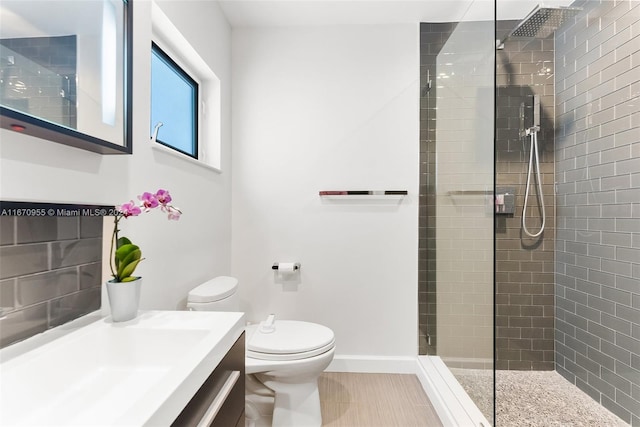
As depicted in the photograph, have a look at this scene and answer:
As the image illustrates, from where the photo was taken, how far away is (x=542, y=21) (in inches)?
75.1

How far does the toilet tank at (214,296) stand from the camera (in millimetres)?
1455

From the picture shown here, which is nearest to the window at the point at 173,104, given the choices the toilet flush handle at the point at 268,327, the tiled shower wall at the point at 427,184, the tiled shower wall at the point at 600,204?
the toilet flush handle at the point at 268,327

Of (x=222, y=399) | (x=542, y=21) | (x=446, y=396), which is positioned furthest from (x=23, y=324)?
(x=542, y=21)

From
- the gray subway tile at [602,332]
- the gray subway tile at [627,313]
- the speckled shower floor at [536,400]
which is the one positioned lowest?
the speckled shower floor at [536,400]

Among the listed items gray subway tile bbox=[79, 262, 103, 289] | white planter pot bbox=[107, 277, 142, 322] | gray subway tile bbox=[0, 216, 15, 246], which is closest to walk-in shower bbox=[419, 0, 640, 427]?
white planter pot bbox=[107, 277, 142, 322]

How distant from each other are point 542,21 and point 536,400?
7.32 feet

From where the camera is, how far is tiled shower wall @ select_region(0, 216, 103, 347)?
0.73m

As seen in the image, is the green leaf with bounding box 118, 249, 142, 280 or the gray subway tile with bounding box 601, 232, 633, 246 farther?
the gray subway tile with bounding box 601, 232, 633, 246

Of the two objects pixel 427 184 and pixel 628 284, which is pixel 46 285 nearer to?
pixel 427 184

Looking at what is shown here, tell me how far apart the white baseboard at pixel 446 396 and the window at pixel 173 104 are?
201 cm

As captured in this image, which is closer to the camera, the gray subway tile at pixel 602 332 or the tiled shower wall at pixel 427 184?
the gray subway tile at pixel 602 332

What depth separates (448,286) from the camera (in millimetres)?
1946

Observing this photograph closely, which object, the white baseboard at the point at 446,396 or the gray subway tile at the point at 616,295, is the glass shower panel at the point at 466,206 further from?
the gray subway tile at the point at 616,295

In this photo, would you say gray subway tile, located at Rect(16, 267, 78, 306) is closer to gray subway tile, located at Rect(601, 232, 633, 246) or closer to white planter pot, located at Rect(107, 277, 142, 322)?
white planter pot, located at Rect(107, 277, 142, 322)
